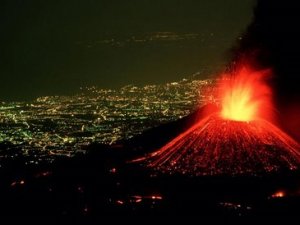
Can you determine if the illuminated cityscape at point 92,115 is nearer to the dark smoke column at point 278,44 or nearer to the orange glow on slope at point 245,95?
the dark smoke column at point 278,44

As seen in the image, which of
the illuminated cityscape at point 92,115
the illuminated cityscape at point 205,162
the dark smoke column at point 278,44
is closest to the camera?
the illuminated cityscape at point 205,162

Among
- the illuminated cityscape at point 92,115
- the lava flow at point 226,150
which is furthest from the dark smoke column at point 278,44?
the illuminated cityscape at point 92,115

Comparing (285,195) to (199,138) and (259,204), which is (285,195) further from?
(199,138)

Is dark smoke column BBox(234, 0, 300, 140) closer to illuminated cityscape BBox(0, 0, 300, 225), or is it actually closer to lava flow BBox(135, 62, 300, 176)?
illuminated cityscape BBox(0, 0, 300, 225)

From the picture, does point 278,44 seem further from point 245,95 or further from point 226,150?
point 226,150

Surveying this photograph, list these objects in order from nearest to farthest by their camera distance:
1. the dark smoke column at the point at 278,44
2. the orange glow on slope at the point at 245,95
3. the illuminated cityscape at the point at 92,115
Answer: the orange glow on slope at the point at 245,95, the dark smoke column at the point at 278,44, the illuminated cityscape at the point at 92,115

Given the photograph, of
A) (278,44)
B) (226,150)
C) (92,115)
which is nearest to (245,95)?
(278,44)

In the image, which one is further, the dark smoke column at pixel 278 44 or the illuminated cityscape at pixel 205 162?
the dark smoke column at pixel 278 44

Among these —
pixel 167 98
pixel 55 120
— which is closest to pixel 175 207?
pixel 55 120

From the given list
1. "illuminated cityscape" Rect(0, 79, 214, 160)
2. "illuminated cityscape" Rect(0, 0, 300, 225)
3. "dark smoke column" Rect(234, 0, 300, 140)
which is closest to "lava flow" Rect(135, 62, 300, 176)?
"illuminated cityscape" Rect(0, 0, 300, 225)
